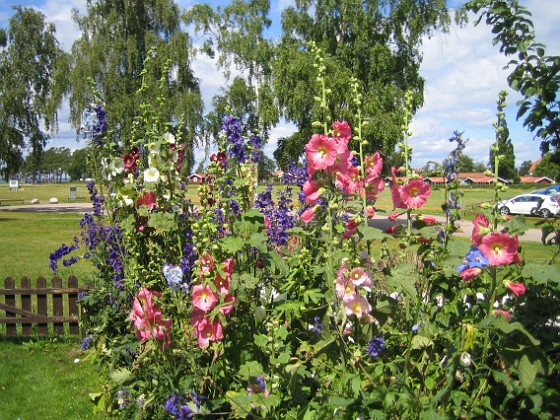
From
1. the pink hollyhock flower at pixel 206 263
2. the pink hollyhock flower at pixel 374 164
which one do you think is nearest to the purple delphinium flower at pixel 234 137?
the pink hollyhock flower at pixel 206 263

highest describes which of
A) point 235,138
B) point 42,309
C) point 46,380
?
point 235,138

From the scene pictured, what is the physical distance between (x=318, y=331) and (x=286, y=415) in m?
0.44

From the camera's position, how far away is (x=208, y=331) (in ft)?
7.18

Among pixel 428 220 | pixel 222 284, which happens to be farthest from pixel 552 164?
pixel 222 284

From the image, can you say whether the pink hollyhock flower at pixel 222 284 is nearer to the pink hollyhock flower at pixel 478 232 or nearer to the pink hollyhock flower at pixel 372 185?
the pink hollyhock flower at pixel 372 185

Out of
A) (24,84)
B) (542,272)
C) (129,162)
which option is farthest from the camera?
(24,84)

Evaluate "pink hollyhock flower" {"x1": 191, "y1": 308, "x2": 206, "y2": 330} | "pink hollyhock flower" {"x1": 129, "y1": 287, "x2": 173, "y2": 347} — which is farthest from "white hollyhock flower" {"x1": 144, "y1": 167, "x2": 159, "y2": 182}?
"pink hollyhock flower" {"x1": 191, "y1": 308, "x2": 206, "y2": 330}

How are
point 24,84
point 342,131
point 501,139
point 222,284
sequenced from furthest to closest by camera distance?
point 24,84 → point 222,284 → point 342,131 → point 501,139

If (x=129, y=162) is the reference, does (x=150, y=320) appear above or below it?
below

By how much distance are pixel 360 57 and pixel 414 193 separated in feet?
51.5

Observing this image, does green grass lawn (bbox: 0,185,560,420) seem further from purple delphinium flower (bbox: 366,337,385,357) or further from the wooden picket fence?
purple delphinium flower (bbox: 366,337,385,357)

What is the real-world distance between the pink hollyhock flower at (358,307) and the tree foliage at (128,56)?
58.7ft

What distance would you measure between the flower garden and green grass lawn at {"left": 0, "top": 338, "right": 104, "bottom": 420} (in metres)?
0.98

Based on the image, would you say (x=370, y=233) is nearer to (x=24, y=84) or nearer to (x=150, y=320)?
(x=150, y=320)
